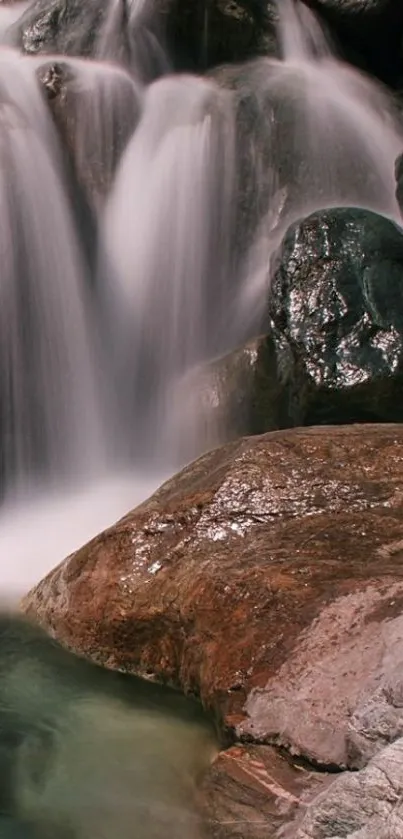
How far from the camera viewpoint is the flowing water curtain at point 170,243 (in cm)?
1026

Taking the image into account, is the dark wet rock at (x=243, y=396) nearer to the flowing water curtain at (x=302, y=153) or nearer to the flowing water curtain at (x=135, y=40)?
the flowing water curtain at (x=302, y=153)

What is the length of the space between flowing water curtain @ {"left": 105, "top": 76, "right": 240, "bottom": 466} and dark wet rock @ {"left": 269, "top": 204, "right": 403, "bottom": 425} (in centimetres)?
222

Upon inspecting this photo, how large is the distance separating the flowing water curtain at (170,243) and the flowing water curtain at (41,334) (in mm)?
537

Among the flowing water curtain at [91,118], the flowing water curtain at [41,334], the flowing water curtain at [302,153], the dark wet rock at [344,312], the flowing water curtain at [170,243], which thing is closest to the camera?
the dark wet rock at [344,312]

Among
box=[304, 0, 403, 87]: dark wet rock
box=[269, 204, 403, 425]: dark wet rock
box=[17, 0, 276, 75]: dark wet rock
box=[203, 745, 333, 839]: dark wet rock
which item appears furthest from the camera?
box=[304, 0, 403, 87]: dark wet rock

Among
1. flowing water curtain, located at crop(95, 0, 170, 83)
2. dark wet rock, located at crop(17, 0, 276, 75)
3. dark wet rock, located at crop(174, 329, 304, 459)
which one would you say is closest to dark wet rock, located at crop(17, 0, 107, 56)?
dark wet rock, located at crop(17, 0, 276, 75)

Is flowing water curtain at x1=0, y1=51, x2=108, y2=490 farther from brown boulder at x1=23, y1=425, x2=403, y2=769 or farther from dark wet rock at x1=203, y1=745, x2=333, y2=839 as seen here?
dark wet rock at x1=203, y1=745, x2=333, y2=839

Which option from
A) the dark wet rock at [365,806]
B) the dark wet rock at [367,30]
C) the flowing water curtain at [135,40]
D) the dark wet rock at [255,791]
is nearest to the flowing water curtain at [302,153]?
the flowing water curtain at [135,40]

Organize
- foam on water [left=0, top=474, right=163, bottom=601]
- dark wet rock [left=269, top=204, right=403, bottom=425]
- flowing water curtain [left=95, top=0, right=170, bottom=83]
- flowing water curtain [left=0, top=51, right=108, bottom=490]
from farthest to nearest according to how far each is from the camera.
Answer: flowing water curtain [left=95, top=0, right=170, bottom=83]
flowing water curtain [left=0, top=51, right=108, bottom=490]
dark wet rock [left=269, top=204, right=403, bottom=425]
foam on water [left=0, top=474, right=163, bottom=601]

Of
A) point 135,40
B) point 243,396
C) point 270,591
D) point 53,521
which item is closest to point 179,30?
point 135,40

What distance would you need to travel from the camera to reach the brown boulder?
3.44 meters

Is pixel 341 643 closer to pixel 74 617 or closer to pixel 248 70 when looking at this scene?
pixel 74 617

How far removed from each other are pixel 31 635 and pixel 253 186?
7583mm

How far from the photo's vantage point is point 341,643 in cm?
366
